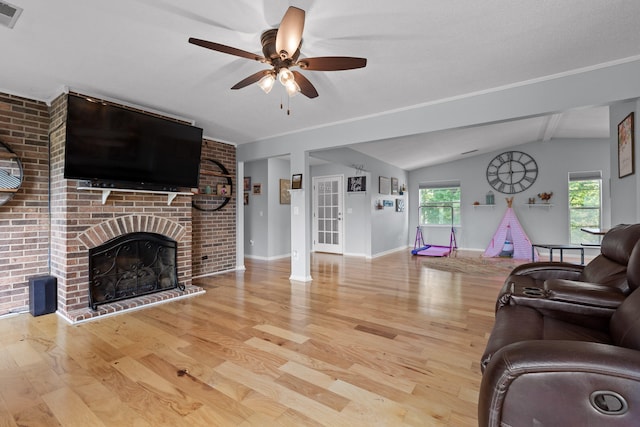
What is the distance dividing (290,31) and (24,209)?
3.31 metres

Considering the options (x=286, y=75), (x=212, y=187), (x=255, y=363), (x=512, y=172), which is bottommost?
(x=255, y=363)

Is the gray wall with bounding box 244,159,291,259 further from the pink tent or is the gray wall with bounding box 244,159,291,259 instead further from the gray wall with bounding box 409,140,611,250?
the pink tent

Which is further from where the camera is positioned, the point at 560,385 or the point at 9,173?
the point at 9,173

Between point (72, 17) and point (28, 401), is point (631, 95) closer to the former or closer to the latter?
point (72, 17)

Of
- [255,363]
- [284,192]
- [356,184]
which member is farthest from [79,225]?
[356,184]

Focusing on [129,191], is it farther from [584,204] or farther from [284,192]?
[584,204]

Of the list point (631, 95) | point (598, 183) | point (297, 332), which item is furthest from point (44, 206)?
point (598, 183)

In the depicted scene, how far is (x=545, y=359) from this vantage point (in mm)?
907

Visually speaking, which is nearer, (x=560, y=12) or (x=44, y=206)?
(x=560, y=12)

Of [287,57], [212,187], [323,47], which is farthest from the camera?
[212,187]

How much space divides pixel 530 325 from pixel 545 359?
0.61m

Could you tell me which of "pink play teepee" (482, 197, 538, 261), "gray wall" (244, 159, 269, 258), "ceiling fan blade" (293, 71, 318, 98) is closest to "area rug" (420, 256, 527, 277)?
"pink play teepee" (482, 197, 538, 261)

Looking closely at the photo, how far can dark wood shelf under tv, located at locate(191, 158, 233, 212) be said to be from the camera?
4.68 metres

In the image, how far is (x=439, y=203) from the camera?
848 cm
